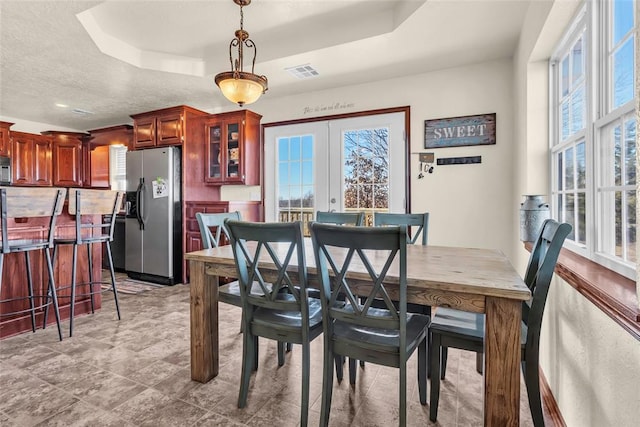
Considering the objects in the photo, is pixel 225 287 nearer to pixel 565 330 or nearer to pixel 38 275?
pixel 38 275

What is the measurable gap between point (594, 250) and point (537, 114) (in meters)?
1.30

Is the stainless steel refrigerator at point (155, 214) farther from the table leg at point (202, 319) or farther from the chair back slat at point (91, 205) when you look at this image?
the table leg at point (202, 319)

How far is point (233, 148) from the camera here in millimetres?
4465

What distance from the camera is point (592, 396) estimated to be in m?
1.22

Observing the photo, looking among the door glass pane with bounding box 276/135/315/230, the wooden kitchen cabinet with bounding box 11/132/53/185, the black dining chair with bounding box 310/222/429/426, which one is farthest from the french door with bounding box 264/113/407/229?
the wooden kitchen cabinet with bounding box 11/132/53/185

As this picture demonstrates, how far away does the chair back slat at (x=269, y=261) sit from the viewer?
4.95 feet

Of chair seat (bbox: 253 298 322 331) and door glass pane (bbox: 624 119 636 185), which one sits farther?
chair seat (bbox: 253 298 322 331)

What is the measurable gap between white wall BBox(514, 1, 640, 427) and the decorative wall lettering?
5.82 ft

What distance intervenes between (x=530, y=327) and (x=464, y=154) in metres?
2.41

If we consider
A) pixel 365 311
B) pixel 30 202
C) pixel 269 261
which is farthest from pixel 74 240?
pixel 365 311

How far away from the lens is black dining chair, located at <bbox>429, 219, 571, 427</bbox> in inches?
53.1

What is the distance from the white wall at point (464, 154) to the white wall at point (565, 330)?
13.3 inches

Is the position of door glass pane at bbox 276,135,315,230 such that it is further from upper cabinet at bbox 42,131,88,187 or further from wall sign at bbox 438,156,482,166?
upper cabinet at bbox 42,131,88,187

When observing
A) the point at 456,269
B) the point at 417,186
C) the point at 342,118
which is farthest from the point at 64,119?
the point at 456,269
